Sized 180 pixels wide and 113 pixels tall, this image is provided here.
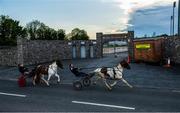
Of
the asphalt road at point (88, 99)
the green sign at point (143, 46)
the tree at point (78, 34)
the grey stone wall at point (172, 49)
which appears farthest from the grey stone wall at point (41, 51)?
the tree at point (78, 34)

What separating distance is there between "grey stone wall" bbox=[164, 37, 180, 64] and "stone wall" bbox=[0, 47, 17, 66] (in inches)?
645

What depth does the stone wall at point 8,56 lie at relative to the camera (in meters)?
36.8

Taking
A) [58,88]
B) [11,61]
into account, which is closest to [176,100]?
[58,88]

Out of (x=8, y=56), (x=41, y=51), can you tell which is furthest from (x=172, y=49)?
(x=8, y=56)

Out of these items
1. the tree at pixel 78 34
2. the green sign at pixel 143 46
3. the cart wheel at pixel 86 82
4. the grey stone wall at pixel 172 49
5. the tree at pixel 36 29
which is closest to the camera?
the cart wheel at pixel 86 82

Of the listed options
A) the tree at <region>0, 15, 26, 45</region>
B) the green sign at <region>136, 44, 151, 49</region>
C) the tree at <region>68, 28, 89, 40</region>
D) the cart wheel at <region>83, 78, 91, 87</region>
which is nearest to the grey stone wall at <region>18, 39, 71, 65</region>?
the green sign at <region>136, 44, 151, 49</region>

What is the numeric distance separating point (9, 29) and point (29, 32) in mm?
12515

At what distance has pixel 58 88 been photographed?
62.9 feet

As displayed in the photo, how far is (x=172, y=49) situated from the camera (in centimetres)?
3531

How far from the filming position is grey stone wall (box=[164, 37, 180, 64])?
34.5 m

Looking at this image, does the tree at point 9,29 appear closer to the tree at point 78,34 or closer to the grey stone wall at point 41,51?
the grey stone wall at point 41,51

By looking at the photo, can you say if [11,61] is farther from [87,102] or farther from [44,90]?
[87,102]

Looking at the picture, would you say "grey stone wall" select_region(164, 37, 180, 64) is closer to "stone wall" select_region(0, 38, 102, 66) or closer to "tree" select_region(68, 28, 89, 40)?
"stone wall" select_region(0, 38, 102, 66)

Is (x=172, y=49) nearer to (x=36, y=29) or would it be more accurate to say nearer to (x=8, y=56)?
(x=8, y=56)
